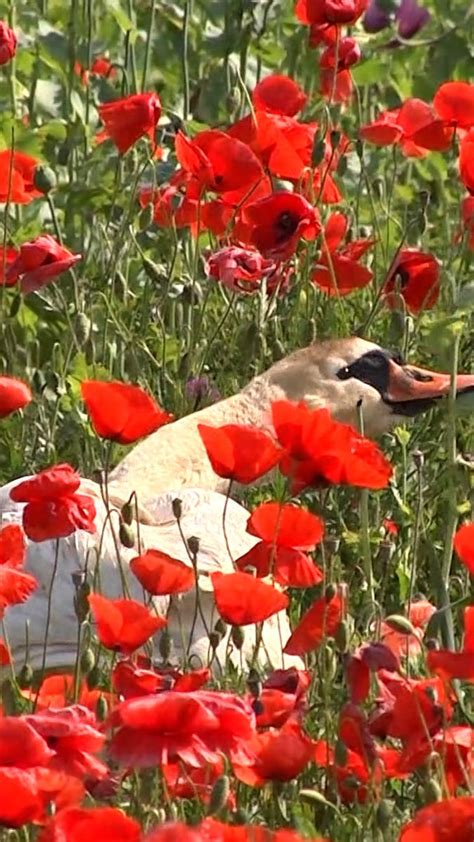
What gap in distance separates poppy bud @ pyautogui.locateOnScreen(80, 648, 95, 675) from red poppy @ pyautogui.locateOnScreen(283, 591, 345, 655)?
25 cm

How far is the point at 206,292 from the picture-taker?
5.09 metres

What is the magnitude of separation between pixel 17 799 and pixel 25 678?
931 millimetres

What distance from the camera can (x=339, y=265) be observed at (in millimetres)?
4785

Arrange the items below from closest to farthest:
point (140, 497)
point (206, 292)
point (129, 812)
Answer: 1. point (129, 812)
2. point (140, 497)
3. point (206, 292)

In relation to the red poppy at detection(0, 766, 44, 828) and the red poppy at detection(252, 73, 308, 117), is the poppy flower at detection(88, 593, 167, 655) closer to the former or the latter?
the red poppy at detection(0, 766, 44, 828)

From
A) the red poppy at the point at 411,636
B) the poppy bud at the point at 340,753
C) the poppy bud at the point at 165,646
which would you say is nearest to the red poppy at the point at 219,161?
the red poppy at the point at 411,636

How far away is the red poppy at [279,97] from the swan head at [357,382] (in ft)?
1.64

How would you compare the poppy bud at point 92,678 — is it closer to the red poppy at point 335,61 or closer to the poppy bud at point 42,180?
the poppy bud at point 42,180

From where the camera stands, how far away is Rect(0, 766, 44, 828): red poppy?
236 cm

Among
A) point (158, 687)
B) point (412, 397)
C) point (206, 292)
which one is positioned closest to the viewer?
point (158, 687)

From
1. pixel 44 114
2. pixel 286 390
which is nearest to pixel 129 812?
pixel 286 390

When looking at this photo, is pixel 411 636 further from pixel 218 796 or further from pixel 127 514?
pixel 218 796

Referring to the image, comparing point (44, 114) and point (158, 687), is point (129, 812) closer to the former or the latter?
point (158, 687)

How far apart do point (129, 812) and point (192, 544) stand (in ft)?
1.30
